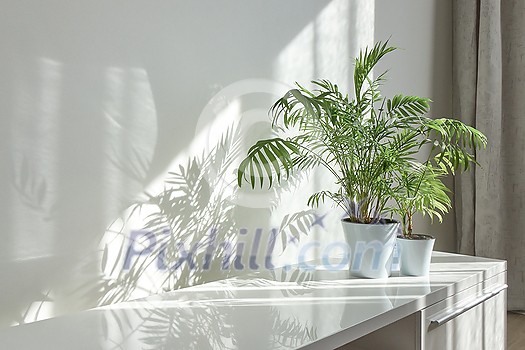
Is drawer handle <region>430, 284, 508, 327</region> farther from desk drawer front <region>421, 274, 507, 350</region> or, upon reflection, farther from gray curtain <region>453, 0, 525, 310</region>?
gray curtain <region>453, 0, 525, 310</region>

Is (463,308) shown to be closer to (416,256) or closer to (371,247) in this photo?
(416,256)

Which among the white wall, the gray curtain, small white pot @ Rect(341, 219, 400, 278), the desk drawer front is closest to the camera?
the white wall

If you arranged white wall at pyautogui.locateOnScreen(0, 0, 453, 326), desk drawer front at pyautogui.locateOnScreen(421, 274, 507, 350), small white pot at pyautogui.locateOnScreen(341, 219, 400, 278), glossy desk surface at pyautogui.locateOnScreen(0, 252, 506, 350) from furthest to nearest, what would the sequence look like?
small white pot at pyautogui.locateOnScreen(341, 219, 400, 278) < desk drawer front at pyautogui.locateOnScreen(421, 274, 507, 350) < white wall at pyautogui.locateOnScreen(0, 0, 453, 326) < glossy desk surface at pyautogui.locateOnScreen(0, 252, 506, 350)

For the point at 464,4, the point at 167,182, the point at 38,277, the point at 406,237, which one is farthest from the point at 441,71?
the point at 38,277

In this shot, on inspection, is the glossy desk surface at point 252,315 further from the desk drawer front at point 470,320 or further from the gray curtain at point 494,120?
the gray curtain at point 494,120

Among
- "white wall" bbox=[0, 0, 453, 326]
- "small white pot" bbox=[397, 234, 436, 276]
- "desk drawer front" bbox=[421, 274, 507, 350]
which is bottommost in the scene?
"desk drawer front" bbox=[421, 274, 507, 350]

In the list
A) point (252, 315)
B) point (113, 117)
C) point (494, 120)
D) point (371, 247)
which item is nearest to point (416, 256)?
point (371, 247)

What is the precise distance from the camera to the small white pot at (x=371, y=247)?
1.79 meters

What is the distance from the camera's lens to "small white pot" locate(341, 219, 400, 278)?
5.88ft

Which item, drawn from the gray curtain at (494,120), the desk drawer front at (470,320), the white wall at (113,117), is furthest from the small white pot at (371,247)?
the gray curtain at (494,120)

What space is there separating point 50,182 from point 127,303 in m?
0.37

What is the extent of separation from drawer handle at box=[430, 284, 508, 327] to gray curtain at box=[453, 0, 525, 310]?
3.86 ft

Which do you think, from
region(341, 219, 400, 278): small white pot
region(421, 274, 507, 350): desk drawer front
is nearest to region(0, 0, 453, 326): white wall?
region(341, 219, 400, 278): small white pot

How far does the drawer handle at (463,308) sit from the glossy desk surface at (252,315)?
52 millimetres
